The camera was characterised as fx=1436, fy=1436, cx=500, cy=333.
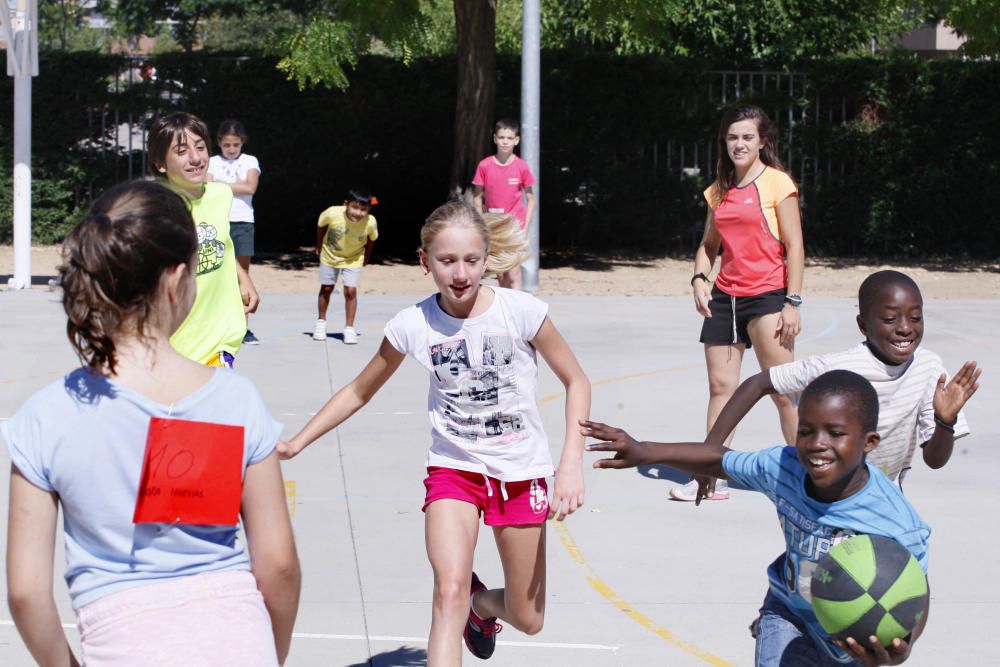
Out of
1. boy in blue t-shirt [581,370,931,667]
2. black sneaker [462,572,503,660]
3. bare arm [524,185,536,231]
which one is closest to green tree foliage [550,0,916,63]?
bare arm [524,185,536,231]

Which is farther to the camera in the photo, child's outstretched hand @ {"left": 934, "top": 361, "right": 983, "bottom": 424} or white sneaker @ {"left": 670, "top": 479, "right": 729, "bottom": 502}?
white sneaker @ {"left": 670, "top": 479, "right": 729, "bottom": 502}

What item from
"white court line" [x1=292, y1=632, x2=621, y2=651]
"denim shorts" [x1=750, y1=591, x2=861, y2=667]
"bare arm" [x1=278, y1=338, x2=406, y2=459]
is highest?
"bare arm" [x1=278, y1=338, x2=406, y2=459]

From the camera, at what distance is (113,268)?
2582 mm

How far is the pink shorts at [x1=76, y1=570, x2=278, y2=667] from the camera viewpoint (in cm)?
258

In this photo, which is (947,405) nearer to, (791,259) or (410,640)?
(410,640)

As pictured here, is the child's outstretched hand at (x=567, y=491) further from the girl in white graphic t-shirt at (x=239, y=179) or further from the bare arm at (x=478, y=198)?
the bare arm at (x=478, y=198)

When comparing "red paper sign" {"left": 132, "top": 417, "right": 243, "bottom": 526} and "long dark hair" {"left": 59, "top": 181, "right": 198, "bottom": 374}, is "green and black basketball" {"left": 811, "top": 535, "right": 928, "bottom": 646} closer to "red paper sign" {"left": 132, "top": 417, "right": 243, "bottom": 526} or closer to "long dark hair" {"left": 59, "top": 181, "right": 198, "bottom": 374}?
"red paper sign" {"left": 132, "top": 417, "right": 243, "bottom": 526}

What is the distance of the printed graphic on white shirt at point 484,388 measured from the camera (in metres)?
4.63

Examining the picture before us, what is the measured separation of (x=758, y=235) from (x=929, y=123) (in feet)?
45.6

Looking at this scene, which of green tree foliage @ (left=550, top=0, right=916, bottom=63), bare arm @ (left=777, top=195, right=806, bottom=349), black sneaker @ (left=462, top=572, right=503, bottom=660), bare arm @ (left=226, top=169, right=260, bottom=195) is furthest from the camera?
green tree foliage @ (left=550, top=0, right=916, bottom=63)

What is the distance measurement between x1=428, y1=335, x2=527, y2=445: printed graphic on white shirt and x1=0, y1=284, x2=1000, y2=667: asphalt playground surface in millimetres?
985

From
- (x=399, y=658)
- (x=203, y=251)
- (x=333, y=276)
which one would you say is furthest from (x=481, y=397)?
(x=333, y=276)

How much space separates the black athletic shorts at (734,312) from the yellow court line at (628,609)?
1444 mm

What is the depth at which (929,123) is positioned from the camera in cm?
2030
